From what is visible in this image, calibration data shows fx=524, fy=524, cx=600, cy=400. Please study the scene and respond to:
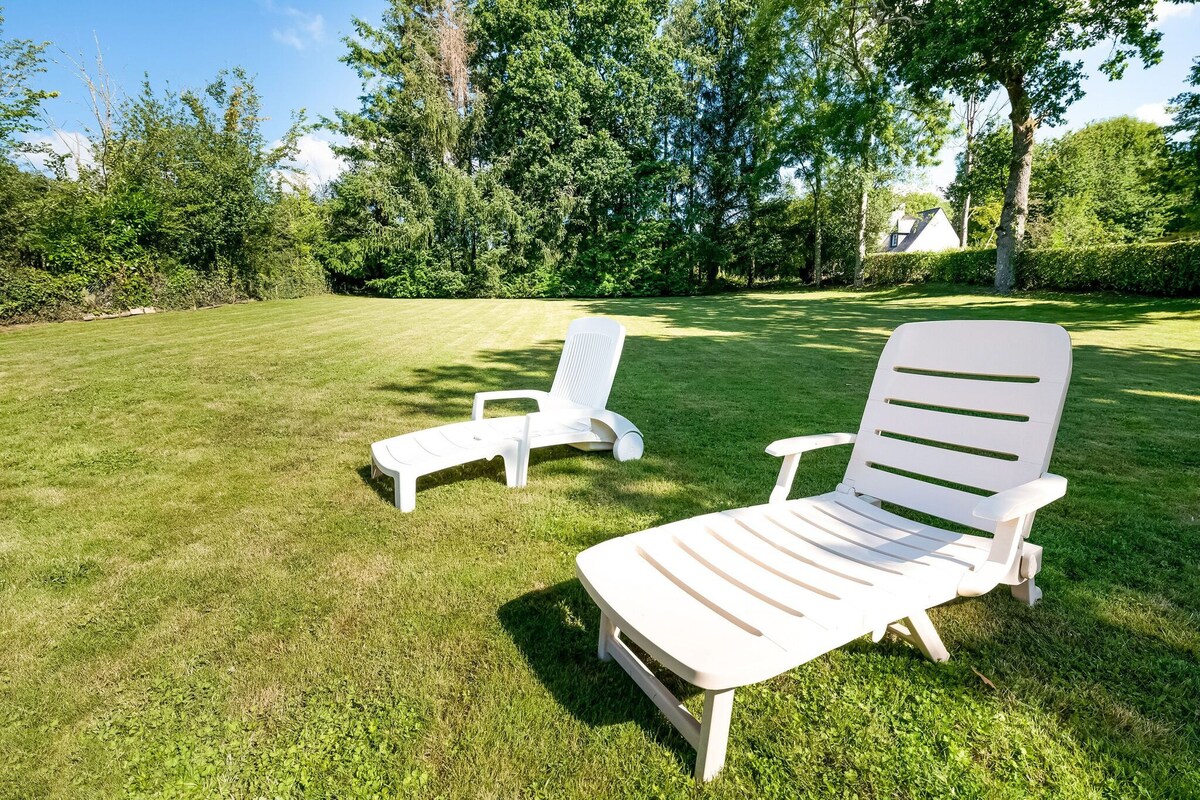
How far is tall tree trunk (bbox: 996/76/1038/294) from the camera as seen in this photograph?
56.0ft

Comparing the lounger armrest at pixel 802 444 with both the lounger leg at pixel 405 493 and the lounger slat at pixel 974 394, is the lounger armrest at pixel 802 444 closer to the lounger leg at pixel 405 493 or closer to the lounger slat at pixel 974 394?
the lounger slat at pixel 974 394

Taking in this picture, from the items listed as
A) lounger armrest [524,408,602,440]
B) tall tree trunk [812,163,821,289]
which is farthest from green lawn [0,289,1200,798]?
tall tree trunk [812,163,821,289]

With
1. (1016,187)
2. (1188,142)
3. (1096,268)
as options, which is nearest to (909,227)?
(1016,187)

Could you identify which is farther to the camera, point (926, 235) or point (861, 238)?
point (926, 235)

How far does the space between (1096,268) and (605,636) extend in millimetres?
21591

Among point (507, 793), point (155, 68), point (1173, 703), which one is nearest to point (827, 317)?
point (1173, 703)

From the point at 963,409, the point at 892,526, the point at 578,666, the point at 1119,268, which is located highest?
the point at 1119,268

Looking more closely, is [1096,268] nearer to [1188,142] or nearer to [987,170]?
[1188,142]

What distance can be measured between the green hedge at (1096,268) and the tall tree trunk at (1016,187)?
78 cm

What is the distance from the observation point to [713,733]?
5.38 ft

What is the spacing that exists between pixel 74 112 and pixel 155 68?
114 inches

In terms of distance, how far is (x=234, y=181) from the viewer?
741 inches

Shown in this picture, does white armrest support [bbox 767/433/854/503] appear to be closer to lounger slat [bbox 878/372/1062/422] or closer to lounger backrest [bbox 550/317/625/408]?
lounger slat [bbox 878/372/1062/422]

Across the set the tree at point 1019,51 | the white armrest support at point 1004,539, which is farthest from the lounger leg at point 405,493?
the tree at point 1019,51
